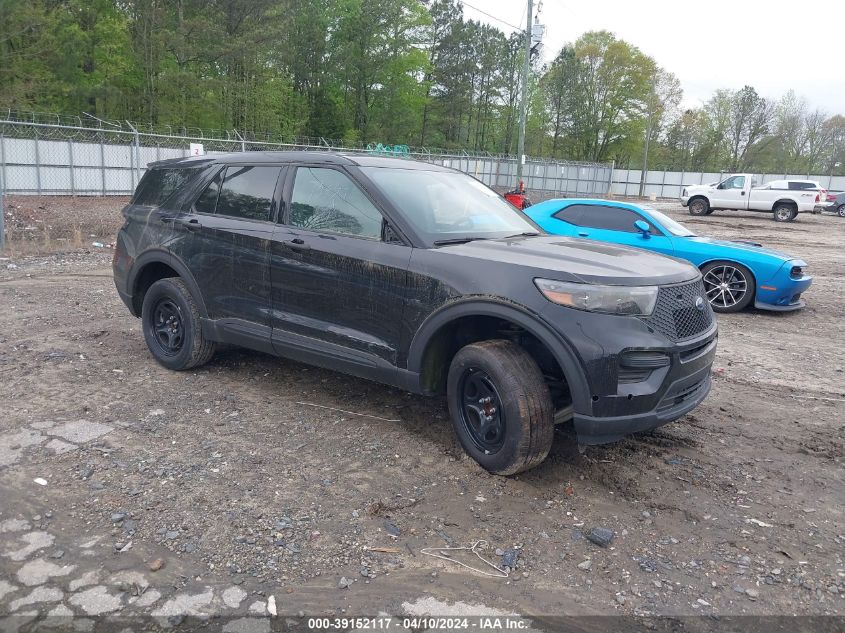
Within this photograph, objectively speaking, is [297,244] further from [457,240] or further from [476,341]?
[476,341]

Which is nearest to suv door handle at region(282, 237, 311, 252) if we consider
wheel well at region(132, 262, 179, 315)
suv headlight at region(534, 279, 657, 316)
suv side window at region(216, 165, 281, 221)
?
suv side window at region(216, 165, 281, 221)

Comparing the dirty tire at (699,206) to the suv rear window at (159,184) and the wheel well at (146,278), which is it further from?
the wheel well at (146,278)

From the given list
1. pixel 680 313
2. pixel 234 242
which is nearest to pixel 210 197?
pixel 234 242

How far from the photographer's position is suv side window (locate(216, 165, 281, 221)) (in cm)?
496

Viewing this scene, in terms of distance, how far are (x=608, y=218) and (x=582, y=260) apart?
20.2 feet

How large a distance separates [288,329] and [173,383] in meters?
1.34

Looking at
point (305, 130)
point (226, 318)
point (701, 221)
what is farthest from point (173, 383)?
point (305, 130)

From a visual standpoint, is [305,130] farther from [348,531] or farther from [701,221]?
[348,531]

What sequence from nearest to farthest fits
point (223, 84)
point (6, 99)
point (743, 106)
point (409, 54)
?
point (6, 99), point (223, 84), point (409, 54), point (743, 106)

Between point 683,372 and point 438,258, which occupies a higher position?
point 438,258

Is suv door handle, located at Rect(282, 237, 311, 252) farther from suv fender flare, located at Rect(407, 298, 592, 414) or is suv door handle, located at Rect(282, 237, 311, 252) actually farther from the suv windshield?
suv fender flare, located at Rect(407, 298, 592, 414)

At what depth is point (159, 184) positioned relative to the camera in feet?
19.0

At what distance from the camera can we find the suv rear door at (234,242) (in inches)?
191

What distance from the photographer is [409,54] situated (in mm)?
58625
